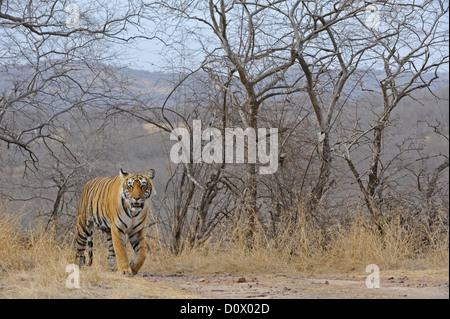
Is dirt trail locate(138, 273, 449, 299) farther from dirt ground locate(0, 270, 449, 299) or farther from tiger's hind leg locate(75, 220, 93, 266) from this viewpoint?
tiger's hind leg locate(75, 220, 93, 266)

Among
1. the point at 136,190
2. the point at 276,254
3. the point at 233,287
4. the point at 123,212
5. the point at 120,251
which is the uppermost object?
the point at 136,190

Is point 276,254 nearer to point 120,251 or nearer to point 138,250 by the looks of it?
point 138,250

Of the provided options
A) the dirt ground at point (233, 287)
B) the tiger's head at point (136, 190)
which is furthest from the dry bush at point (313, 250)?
the tiger's head at point (136, 190)

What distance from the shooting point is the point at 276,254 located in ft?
31.2

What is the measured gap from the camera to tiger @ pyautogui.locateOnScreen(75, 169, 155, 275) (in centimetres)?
793

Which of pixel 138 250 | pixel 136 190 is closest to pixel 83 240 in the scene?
pixel 138 250

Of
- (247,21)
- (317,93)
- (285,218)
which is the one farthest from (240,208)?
(247,21)

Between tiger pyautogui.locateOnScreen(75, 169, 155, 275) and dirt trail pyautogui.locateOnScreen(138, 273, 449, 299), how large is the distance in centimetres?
50

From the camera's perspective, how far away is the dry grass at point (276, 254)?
8.23m

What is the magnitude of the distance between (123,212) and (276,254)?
2629 millimetres

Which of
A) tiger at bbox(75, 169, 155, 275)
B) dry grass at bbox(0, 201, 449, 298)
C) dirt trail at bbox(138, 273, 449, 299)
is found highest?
tiger at bbox(75, 169, 155, 275)

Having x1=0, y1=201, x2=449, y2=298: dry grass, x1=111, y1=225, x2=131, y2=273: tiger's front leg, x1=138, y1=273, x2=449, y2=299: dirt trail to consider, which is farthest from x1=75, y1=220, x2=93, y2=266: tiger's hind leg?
x1=138, y1=273, x2=449, y2=299: dirt trail
